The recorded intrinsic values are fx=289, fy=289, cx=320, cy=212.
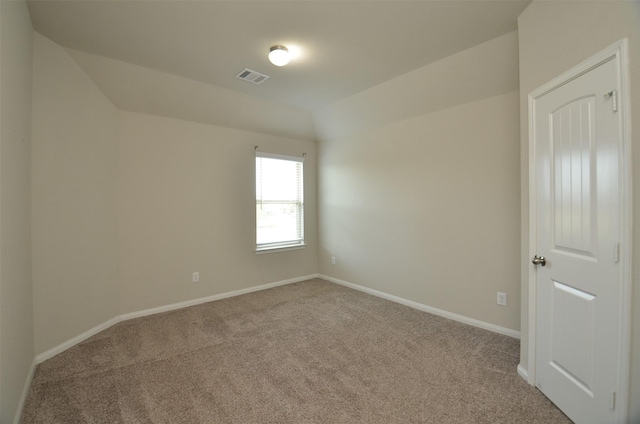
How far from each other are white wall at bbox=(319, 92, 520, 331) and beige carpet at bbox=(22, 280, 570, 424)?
0.48m

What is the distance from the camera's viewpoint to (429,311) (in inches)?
137

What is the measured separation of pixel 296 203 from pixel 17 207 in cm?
339

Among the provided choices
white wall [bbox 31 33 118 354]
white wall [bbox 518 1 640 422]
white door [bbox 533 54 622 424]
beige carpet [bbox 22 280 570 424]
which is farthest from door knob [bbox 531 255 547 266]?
white wall [bbox 31 33 118 354]

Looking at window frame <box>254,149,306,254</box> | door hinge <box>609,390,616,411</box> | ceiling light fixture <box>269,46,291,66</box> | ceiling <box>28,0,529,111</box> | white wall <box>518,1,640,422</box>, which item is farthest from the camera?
window frame <box>254,149,306,254</box>

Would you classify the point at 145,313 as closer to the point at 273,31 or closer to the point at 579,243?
the point at 273,31

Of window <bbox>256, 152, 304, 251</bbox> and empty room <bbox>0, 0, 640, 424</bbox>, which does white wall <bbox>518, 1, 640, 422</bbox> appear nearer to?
empty room <bbox>0, 0, 640, 424</bbox>

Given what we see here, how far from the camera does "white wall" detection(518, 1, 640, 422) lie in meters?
1.35

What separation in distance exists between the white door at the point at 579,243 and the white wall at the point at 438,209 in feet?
3.11

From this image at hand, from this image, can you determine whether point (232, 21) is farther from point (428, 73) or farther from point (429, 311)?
point (429, 311)

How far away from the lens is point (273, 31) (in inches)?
93.3

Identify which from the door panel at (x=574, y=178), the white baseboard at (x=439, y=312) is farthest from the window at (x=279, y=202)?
the door panel at (x=574, y=178)

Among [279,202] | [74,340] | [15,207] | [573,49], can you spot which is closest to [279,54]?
[573,49]

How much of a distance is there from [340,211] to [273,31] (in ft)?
9.37

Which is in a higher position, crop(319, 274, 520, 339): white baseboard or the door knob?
the door knob
